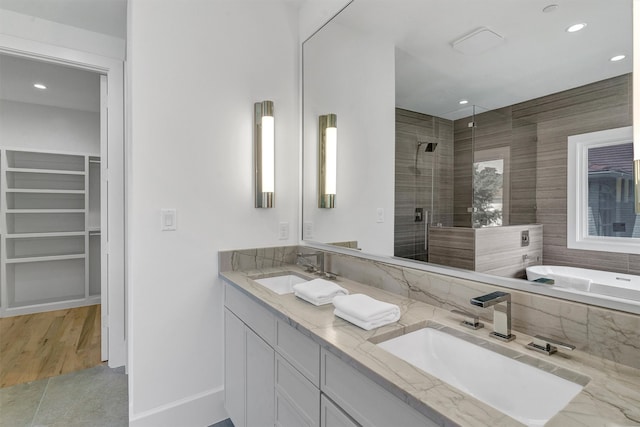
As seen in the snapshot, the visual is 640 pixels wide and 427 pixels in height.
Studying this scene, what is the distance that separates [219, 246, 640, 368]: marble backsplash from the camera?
0.84 metres

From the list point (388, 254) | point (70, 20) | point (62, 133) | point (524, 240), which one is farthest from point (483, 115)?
point (62, 133)

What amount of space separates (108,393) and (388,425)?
2237 millimetres

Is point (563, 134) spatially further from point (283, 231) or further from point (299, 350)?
point (283, 231)

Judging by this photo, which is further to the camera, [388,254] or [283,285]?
[283,285]

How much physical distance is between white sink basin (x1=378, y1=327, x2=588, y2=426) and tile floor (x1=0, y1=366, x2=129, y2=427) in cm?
185

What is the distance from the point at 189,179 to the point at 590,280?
1.80 meters

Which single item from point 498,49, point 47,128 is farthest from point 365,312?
point 47,128

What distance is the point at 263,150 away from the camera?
1.98 m

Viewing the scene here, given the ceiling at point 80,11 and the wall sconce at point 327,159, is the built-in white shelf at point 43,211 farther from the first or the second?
the wall sconce at point 327,159

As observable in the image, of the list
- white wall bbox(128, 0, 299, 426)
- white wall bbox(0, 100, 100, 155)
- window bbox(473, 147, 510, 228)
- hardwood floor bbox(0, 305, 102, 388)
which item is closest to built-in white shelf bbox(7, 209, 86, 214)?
white wall bbox(0, 100, 100, 155)

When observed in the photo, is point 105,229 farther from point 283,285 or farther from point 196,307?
point 283,285

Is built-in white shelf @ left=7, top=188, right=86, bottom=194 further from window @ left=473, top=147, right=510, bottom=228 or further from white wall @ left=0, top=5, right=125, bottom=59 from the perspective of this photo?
window @ left=473, top=147, right=510, bottom=228

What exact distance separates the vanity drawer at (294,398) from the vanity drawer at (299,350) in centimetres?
3

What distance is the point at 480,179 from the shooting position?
47.8 inches
